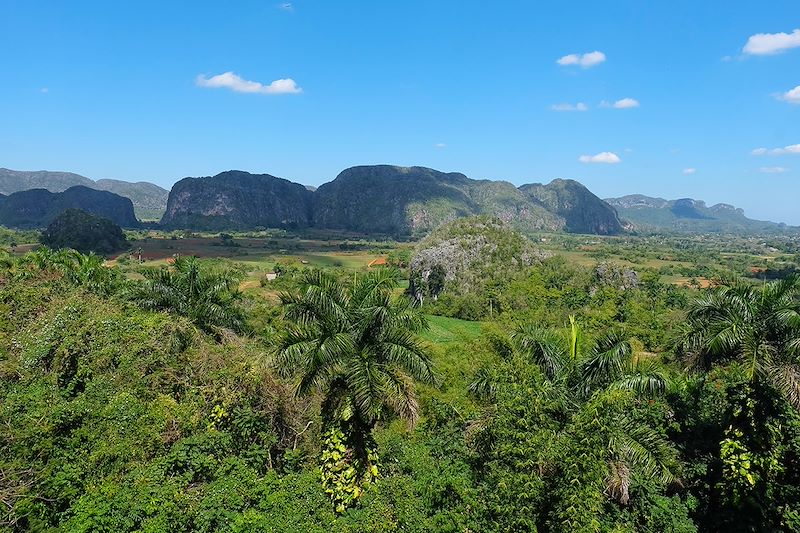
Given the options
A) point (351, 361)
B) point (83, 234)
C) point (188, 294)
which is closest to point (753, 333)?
point (351, 361)

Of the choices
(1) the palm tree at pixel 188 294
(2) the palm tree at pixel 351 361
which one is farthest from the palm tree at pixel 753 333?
(1) the palm tree at pixel 188 294

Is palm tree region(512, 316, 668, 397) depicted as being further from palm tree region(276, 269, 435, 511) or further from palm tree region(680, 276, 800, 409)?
palm tree region(276, 269, 435, 511)

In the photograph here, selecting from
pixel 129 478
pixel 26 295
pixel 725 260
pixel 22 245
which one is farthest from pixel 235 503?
pixel 725 260

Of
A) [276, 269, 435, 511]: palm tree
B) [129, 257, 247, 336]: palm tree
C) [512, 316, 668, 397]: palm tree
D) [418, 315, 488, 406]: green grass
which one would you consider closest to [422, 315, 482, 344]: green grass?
[418, 315, 488, 406]: green grass

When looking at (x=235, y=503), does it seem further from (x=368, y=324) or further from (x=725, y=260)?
(x=725, y=260)

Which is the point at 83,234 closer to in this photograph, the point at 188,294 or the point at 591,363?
the point at 188,294
